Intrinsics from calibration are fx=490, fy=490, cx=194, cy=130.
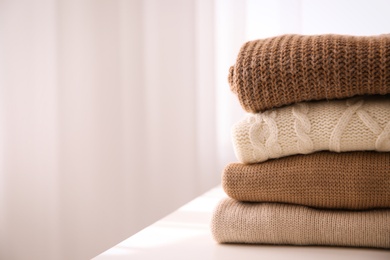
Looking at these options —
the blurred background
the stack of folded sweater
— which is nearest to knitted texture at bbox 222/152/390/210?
the stack of folded sweater

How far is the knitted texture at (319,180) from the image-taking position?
22.8 inches

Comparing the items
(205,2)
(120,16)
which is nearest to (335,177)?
(205,2)

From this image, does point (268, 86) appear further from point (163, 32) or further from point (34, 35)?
point (34, 35)

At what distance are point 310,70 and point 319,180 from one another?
13 cm

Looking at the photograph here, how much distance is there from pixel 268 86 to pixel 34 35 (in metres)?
1.35

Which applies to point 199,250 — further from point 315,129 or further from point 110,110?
point 110,110

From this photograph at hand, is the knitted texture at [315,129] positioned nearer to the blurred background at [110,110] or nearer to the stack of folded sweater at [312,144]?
the stack of folded sweater at [312,144]

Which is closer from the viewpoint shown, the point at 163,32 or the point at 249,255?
the point at 249,255

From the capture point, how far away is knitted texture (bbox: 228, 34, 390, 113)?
22.1 inches

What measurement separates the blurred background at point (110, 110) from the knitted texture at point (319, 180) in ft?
2.85

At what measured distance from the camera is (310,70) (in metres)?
0.58

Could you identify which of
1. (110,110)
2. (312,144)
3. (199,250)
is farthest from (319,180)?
(110,110)

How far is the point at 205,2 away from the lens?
1519mm

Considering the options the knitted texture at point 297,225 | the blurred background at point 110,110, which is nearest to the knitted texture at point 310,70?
the knitted texture at point 297,225
